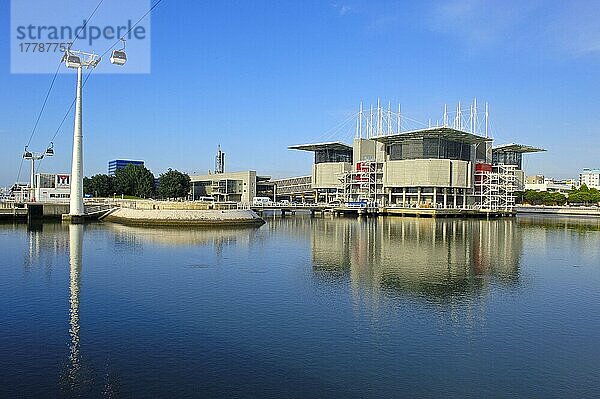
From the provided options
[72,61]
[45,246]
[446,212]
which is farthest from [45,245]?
[446,212]

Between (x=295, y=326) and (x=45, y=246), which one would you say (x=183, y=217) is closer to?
(x=45, y=246)

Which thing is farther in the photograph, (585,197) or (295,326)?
(585,197)

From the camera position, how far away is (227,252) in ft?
104

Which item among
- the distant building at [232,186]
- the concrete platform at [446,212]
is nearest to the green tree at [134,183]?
the distant building at [232,186]

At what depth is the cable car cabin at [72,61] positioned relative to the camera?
4862cm

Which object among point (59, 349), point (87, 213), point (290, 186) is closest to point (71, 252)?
point (59, 349)

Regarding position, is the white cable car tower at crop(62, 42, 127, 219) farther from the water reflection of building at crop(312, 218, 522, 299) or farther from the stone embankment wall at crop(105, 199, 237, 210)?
the water reflection of building at crop(312, 218, 522, 299)

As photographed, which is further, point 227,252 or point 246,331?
point 227,252

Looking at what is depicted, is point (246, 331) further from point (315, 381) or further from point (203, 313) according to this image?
point (315, 381)

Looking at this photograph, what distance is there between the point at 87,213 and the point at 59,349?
5016 centimetres

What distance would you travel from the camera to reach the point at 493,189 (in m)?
94.9

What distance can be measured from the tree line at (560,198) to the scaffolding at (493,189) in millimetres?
32230

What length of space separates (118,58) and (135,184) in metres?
62.0

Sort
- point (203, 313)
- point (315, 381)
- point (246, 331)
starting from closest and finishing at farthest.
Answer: point (315, 381), point (246, 331), point (203, 313)
